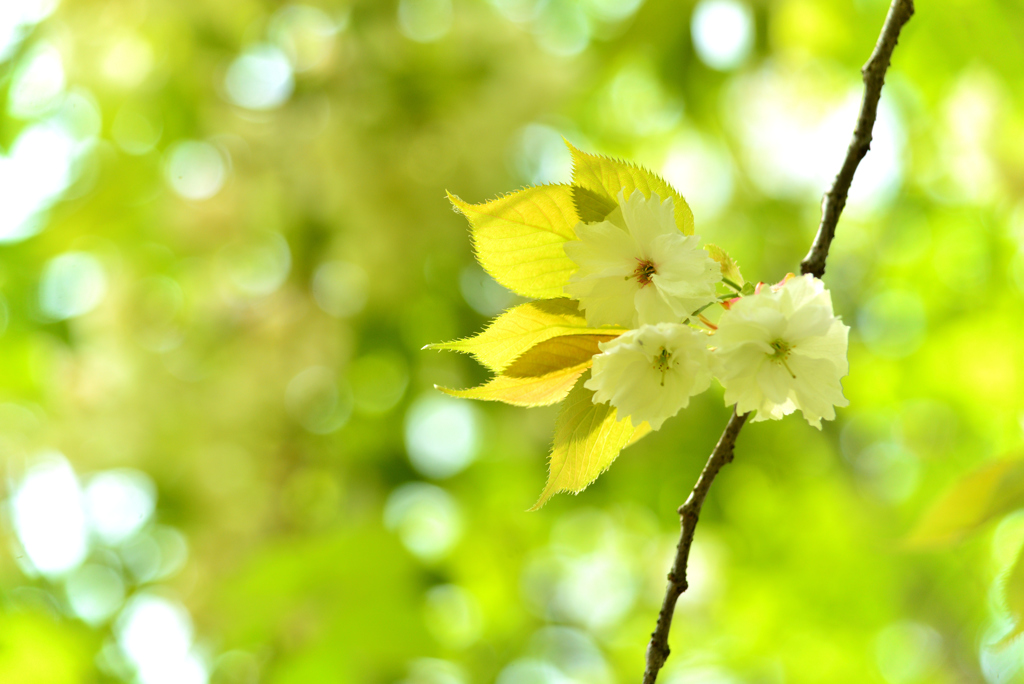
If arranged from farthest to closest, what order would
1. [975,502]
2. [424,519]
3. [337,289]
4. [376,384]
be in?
[424,519], [376,384], [337,289], [975,502]

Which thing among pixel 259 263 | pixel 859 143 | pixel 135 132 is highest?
pixel 135 132

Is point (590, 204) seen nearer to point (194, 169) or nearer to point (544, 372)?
point (544, 372)

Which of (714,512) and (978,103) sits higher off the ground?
(978,103)

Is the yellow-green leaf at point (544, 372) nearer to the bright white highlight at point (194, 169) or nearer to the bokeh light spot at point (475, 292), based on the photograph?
the bokeh light spot at point (475, 292)

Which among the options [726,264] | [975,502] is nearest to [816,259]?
[726,264]

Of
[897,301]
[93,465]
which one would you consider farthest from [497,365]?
[897,301]

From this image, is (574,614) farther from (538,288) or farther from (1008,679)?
(538,288)

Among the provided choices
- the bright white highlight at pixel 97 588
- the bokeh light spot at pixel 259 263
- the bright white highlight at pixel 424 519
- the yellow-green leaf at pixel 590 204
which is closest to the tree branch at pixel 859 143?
the yellow-green leaf at pixel 590 204
